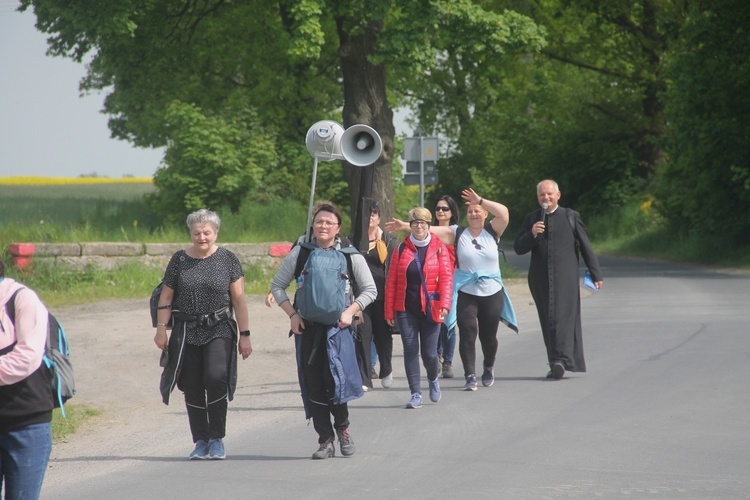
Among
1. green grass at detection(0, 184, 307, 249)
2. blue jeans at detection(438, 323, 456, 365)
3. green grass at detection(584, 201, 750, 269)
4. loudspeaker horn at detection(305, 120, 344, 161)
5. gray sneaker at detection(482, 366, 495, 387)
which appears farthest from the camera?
green grass at detection(584, 201, 750, 269)

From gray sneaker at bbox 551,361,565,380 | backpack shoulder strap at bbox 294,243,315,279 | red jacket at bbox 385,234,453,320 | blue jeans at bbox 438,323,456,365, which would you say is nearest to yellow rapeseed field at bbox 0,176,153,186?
blue jeans at bbox 438,323,456,365

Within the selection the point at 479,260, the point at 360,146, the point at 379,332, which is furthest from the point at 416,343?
the point at 360,146

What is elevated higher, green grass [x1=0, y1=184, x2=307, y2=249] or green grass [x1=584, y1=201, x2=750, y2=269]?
green grass [x1=0, y1=184, x2=307, y2=249]

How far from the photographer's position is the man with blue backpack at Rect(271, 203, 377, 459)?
297 inches

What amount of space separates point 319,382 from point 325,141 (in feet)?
9.47

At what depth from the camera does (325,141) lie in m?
9.99

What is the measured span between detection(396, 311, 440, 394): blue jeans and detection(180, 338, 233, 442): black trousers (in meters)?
2.19

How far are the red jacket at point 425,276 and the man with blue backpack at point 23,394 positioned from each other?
4.82 metres

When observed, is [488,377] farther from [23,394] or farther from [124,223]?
[124,223]

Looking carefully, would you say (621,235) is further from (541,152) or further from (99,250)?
(99,250)

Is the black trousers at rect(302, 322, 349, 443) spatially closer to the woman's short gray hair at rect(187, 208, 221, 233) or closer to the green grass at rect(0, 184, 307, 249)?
the woman's short gray hair at rect(187, 208, 221, 233)

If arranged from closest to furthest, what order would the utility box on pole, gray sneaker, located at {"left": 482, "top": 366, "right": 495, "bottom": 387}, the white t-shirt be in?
the white t-shirt, gray sneaker, located at {"left": 482, "top": 366, "right": 495, "bottom": 387}, the utility box on pole

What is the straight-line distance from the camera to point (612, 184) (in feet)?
150

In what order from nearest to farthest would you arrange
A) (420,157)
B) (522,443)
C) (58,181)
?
(522,443), (420,157), (58,181)
